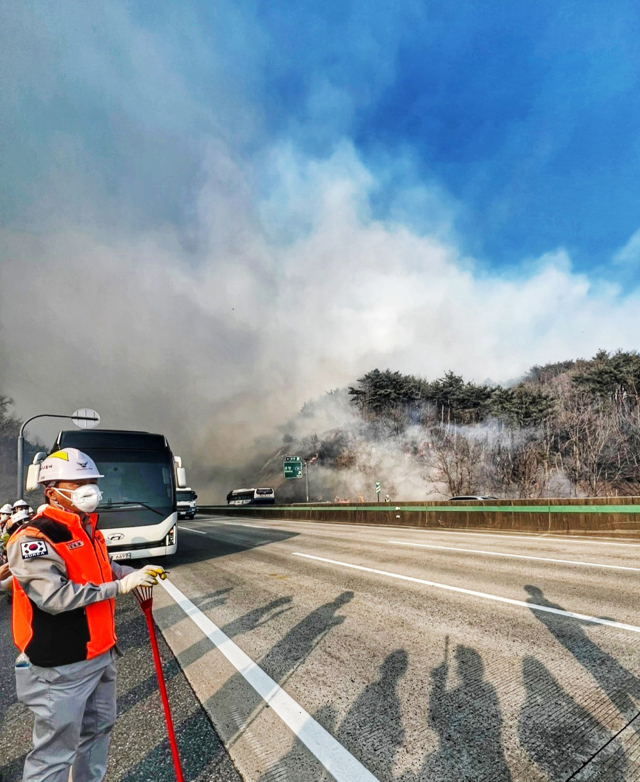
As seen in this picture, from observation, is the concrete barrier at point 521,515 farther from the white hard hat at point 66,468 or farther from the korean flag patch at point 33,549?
the korean flag patch at point 33,549

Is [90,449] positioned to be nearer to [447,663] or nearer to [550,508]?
[447,663]

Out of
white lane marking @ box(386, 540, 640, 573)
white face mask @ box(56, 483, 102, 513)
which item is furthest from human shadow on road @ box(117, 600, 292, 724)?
white lane marking @ box(386, 540, 640, 573)

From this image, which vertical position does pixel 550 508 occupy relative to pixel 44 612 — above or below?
below

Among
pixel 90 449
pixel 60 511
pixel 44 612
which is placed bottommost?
pixel 44 612

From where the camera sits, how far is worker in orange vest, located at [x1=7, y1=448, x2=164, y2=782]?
218cm

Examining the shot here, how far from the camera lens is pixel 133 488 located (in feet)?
29.9

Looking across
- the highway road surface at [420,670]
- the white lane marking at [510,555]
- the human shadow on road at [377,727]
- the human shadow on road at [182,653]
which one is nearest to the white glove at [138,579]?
the highway road surface at [420,670]

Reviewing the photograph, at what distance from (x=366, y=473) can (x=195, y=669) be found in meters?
58.9

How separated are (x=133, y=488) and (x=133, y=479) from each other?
20 cm

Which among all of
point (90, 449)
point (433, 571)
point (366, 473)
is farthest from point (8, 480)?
point (433, 571)

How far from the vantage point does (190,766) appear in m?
2.76

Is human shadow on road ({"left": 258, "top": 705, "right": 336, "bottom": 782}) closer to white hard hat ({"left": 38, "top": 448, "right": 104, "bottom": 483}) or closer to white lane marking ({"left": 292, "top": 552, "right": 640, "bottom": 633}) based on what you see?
white hard hat ({"left": 38, "top": 448, "right": 104, "bottom": 483})

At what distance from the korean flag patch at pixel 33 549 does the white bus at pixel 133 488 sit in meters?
6.83

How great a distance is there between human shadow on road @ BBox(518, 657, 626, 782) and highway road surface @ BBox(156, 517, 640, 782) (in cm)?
1
